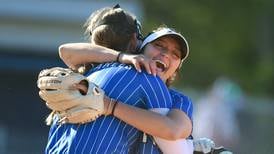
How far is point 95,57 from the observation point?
466 centimetres

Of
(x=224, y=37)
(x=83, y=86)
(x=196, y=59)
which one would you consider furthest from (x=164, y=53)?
(x=224, y=37)

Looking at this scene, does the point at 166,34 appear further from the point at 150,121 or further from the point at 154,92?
the point at 150,121

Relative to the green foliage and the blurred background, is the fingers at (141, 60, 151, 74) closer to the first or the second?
the blurred background

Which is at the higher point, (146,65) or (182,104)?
(146,65)

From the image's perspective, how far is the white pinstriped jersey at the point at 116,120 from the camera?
14.5 ft

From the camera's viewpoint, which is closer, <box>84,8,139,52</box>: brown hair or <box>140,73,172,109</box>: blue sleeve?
<box>140,73,172,109</box>: blue sleeve

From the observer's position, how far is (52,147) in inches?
181

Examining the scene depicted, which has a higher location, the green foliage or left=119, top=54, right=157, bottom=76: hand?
left=119, top=54, right=157, bottom=76: hand

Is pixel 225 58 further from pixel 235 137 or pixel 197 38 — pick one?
pixel 235 137

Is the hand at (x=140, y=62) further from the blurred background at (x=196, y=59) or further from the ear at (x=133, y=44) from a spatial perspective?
the blurred background at (x=196, y=59)

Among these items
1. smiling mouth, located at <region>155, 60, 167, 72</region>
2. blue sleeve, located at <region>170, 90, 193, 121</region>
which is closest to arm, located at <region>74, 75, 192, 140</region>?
blue sleeve, located at <region>170, 90, 193, 121</region>

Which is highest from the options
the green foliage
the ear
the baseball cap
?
the baseball cap

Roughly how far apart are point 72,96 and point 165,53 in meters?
0.50

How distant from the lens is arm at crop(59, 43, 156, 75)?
4.50m
